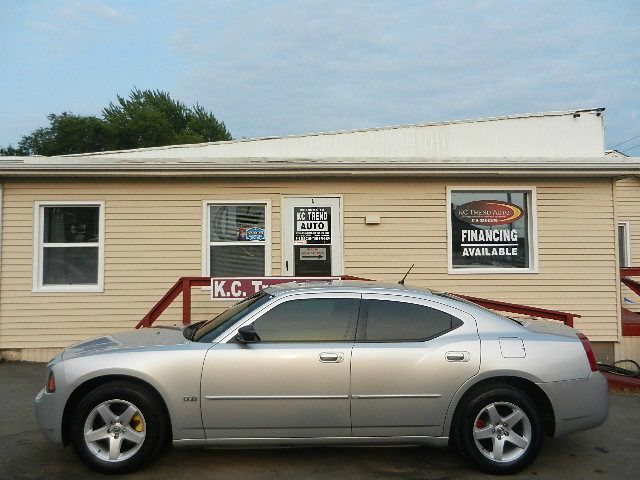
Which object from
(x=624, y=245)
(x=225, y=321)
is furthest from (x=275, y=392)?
(x=624, y=245)

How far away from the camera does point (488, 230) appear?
8852 millimetres

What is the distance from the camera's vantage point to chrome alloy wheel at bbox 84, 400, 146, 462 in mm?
4184

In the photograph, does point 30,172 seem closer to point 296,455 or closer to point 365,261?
point 365,261

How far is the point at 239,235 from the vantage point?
866cm

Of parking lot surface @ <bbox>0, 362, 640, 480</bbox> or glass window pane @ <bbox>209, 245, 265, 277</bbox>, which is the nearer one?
parking lot surface @ <bbox>0, 362, 640, 480</bbox>

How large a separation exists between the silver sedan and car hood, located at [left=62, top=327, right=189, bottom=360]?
4cm

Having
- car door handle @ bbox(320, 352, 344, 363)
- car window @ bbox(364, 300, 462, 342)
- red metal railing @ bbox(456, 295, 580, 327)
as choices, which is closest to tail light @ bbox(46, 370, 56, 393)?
car door handle @ bbox(320, 352, 344, 363)

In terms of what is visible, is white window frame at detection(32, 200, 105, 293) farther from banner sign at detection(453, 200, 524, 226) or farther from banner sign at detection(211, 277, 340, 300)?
banner sign at detection(453, 200, 524, 226)

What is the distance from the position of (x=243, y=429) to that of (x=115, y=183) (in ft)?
18.1

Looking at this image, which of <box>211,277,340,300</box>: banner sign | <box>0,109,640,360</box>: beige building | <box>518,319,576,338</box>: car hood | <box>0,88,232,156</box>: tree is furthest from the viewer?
<box>0,88,232,156</box>: tree

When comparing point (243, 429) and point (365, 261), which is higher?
point (365, 261)

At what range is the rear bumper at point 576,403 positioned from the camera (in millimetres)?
4289

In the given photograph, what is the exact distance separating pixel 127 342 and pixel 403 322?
2.27 metres

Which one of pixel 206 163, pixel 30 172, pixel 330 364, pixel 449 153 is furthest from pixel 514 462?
pixel 449 153
